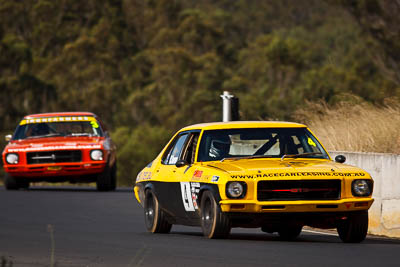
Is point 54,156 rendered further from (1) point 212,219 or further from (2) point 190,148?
(1) point 212,219

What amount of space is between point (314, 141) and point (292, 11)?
3781 inches

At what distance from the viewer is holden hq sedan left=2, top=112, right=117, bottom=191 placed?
22.3 m

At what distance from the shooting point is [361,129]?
17562mm

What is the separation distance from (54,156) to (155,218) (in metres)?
9.62

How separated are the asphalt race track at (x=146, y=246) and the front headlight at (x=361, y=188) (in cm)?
53

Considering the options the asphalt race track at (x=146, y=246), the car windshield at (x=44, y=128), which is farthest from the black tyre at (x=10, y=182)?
the asphalt race track at (x=146, y=246)

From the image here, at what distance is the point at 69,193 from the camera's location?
22625mm

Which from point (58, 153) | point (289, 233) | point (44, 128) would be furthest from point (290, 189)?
point (44, 128)

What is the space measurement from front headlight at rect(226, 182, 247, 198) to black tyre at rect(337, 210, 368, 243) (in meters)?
1.13

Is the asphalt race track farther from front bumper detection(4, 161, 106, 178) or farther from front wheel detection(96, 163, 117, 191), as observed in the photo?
front wheel detection(96, 163, 117, 191)

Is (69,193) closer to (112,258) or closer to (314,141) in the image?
(314,141)

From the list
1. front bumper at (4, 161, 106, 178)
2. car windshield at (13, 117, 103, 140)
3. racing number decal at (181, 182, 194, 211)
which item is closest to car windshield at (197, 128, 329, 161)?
racing number decal at (181, 182, 194, 211)

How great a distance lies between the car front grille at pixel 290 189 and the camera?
36.1 ft

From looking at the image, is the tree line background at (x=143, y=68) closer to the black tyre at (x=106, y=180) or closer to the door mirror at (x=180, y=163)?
the black tyre at (x=106, y=180)
